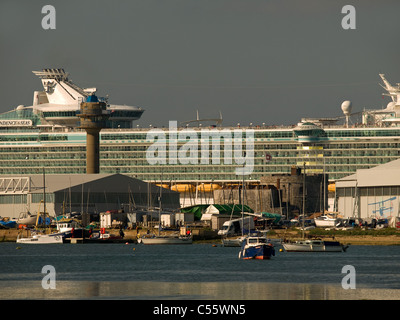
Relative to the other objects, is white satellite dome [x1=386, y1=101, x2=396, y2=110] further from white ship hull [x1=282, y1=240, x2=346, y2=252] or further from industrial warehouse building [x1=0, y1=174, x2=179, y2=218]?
white ship hull [x1=282, y1=240, x2=346, y2=252]

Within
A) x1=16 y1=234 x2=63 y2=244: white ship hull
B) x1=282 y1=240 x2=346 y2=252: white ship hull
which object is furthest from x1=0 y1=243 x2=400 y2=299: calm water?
x1=16 y1=234 x2=63 y2=244: white ship hull

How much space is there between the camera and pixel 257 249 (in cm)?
8481

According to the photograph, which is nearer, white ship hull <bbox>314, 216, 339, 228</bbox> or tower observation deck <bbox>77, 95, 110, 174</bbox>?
white ship hull <bbox>314, 216, 339, 228</bbox>

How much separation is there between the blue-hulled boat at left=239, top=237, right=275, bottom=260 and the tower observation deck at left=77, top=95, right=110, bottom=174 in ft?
233

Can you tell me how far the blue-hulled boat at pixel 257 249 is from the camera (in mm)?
84188

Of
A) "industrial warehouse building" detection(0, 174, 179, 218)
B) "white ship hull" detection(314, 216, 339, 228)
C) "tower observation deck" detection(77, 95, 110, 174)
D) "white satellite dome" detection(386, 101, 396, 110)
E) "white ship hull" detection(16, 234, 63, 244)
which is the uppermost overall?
"white satellite dome" detection(386, 101, 396, 110)

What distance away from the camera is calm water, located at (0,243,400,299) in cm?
5562

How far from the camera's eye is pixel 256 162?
17338cm

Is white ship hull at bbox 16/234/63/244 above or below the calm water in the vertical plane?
below

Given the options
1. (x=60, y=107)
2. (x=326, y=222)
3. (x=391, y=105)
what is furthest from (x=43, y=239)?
(x=391, y=105)

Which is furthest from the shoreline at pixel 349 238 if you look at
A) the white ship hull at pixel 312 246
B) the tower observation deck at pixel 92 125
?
the tower observation deck at pixel 92 125

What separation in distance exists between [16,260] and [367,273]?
32.4 metres

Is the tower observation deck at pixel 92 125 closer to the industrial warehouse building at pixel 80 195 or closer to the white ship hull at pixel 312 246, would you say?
the industrial warehouse building at pixel 80 195
